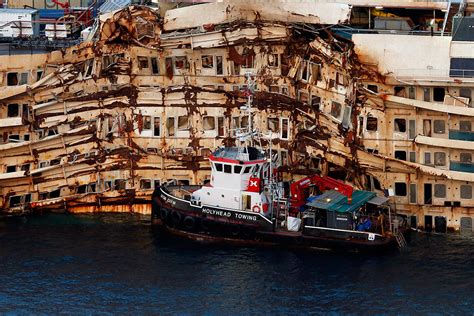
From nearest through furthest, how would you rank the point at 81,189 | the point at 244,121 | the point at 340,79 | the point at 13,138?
the point at 340,79 → the point at 244,121 → the point at 81,189 → the point at 13,138

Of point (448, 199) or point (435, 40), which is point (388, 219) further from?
point (435, 40)

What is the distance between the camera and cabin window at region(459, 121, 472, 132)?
217 ft

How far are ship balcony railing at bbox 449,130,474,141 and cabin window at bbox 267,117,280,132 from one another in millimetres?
9698

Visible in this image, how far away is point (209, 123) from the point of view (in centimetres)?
7056

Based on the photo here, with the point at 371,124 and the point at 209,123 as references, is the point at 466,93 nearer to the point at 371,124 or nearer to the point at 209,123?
the point at 371,124

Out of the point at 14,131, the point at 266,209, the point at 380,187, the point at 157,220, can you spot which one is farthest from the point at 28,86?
the point at 380,187

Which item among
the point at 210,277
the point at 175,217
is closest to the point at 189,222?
the point at 175,217

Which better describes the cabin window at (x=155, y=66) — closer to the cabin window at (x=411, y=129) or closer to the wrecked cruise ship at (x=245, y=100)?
the wrecked cruise ship at (x=245, y=100)

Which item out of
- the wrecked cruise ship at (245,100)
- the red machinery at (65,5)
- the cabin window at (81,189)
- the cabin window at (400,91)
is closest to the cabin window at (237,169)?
the wrecked cruise ship at (245,100)

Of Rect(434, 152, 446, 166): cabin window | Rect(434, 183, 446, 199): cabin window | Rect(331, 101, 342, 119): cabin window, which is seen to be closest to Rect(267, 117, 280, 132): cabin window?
Rect(331, 101, 342, 119): cabin window

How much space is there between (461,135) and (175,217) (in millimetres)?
16115

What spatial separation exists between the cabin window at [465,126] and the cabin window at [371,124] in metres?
4.68

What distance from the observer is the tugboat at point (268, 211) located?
6334 centimetres

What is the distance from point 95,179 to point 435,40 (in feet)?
68.6
